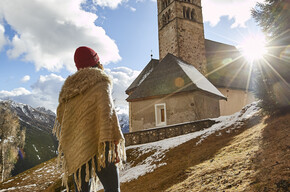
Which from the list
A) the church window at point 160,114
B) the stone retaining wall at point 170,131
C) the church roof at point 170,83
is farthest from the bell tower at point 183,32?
the stone retaining wall at point 170,131

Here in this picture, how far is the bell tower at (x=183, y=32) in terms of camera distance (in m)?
26.1

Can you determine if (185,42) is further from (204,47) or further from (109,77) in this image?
(109,77)

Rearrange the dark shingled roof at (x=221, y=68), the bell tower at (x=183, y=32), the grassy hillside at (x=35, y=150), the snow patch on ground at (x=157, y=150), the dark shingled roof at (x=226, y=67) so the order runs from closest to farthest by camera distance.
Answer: the snow patch on ground at (x=157, y=150) < the dark shingled roof at (x=221, y=68) < the dark shingled roof at (x=226, y=67) < the bell tower at (x=183, y=32) < the grassy hillside at (x=35, y=150)

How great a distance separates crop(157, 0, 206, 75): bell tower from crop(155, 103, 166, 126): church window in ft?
37.7

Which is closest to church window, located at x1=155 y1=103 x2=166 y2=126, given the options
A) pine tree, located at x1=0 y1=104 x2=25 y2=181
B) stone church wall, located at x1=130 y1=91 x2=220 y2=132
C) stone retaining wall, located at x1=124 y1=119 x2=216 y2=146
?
stone church wall, located at x1=130 y1=91 x2=220 y2=132

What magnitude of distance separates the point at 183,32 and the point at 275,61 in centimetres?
1986

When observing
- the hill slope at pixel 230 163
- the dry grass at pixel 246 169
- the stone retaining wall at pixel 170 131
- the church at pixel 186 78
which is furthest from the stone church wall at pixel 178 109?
the dry grass at pixel 246 169

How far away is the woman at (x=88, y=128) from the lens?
2451 millimetres

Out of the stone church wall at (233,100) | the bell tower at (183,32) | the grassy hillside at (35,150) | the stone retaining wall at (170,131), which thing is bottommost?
the grassy hillside at (35,150)

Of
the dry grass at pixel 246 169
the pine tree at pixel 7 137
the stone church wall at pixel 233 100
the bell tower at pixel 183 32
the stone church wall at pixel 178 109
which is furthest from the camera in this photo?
the bell tower at pixel 183 32

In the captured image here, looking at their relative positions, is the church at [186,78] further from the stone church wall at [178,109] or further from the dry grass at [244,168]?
the dry grass at [244,168]

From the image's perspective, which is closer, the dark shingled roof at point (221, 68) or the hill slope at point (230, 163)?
the hill slope at point (230, 163)

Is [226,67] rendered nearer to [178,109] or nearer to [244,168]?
[178,109]

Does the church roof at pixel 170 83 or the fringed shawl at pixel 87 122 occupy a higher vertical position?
the church roof at pixel 170 83
